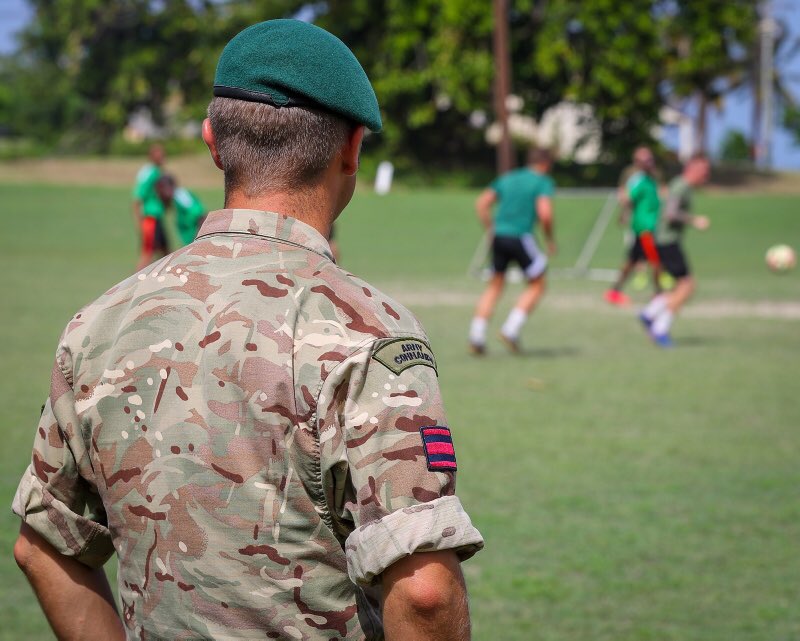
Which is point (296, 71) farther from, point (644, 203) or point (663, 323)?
point (644, 203)

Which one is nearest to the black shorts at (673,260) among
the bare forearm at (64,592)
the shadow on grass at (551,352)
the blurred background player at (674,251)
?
the blurred background player at (674,251)

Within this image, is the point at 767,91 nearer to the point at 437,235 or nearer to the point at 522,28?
the point at 522,28

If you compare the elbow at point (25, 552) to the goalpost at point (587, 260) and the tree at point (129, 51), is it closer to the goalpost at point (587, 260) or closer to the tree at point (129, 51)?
the goalpost at point (587, 260)

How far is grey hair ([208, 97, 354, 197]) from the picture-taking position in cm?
192

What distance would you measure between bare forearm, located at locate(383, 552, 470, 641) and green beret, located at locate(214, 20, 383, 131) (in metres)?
0.77

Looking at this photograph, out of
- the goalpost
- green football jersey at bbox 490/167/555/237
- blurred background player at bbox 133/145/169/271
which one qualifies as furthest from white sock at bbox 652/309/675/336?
the goalpost

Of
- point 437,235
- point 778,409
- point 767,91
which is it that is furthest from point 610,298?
point 767,91

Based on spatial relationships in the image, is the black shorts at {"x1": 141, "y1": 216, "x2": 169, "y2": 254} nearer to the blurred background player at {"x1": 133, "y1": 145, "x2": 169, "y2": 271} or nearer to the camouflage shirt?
the blurred background player at {"x1": 133, "y1": 145, "x2": 169, "y2": 271}

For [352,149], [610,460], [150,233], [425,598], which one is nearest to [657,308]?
[610,460]

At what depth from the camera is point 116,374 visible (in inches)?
76.2

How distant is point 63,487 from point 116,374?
0.27 metres

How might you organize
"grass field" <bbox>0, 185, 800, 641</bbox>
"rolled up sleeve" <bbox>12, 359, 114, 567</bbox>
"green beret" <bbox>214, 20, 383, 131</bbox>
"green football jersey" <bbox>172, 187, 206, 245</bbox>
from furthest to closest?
"green football jersey" <bbox>172, 187, 206, 245</bbox> < "grass field" <bbox>0, 185, 800, 641</bbox> < "rolled up sleeve" <bbox>12, 359, 114, 567</bbox> < "green beret" <bbox>214, 20, 383, 131</bbox>

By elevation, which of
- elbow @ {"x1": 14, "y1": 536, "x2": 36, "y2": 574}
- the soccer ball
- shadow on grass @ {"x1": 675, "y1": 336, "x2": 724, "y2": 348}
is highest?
elbow @ {"x1": 14, "y1": 536, "x2": 36, "y2": 574}

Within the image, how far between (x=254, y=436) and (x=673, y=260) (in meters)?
13.3
